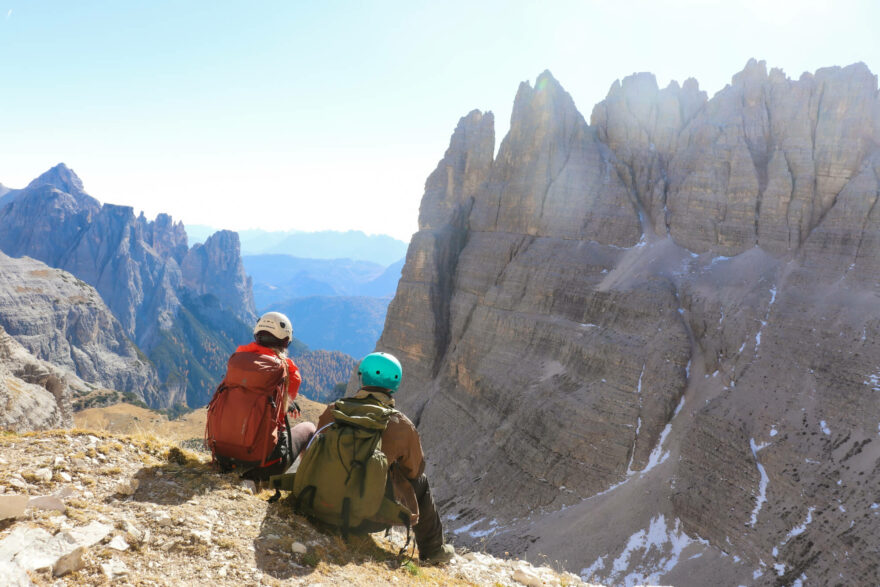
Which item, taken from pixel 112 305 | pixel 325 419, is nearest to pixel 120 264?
pixel 112 305

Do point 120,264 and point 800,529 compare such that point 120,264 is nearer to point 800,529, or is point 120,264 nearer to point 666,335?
point 666,335

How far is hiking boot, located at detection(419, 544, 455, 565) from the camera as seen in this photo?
802 centimetres

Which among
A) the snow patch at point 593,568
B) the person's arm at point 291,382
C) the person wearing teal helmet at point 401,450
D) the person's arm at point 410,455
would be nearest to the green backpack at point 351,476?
the person wearing teal helmet at point 401,450

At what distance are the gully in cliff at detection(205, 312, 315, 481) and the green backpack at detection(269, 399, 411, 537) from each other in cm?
128

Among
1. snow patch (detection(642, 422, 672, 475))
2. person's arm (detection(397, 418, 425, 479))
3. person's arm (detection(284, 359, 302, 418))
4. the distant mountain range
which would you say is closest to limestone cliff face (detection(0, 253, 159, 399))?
the distant mountain range

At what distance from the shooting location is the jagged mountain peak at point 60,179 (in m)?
176

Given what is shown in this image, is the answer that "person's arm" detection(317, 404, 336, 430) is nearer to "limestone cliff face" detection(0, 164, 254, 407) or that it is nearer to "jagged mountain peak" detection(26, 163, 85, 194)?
"limestone cliff face" detection(0, 164, 254, 407)

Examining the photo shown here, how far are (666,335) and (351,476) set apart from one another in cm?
3162

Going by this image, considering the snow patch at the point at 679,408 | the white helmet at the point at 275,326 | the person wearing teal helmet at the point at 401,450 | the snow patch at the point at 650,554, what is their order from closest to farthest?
the person wearing teal helmet at the point at 401,450
the white helmet at the point at 275,326
the snow patch at the point at 650,554
the snow patch at the point at 679,408

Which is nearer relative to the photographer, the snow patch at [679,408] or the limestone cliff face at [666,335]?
the limestone cliff face at [666,335]

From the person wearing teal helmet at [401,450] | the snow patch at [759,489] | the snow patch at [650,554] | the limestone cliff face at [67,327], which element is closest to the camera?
the person wearing teal helmet at [401,450]

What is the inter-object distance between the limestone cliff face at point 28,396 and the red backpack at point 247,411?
49.2ft

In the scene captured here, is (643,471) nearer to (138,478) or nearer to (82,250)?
(138,478)

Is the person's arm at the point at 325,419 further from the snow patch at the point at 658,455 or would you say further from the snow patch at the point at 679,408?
the snow patch at the point at 679,408
